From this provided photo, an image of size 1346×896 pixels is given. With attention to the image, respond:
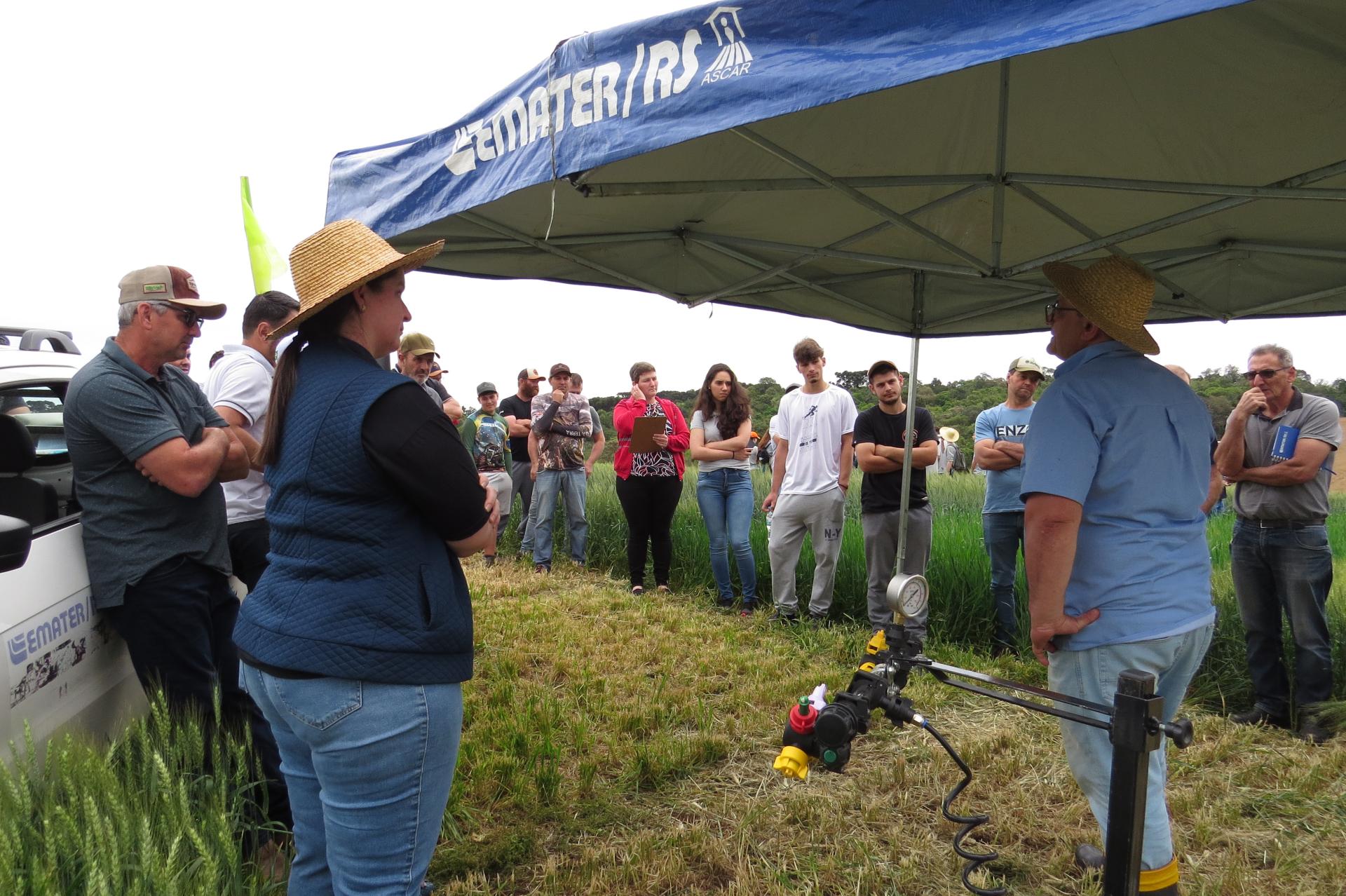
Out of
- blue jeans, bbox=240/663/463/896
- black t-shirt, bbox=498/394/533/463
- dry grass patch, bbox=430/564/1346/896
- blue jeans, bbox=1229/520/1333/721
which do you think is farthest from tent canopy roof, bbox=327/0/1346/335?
black t-shirt, bbox=498/394/533/463

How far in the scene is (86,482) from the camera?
8.88 ft

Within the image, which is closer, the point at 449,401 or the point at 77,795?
the point at 77,795

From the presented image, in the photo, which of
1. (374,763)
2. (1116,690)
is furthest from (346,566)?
(1116,690)

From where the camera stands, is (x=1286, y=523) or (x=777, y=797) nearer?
(x=777, y=797)

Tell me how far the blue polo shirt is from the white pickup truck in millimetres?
2532

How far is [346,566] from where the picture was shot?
1.67 m

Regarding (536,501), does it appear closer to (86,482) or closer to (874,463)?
(874,463)

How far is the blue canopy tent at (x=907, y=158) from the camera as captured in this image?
2.00 m

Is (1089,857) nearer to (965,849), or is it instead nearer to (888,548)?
(965,849)

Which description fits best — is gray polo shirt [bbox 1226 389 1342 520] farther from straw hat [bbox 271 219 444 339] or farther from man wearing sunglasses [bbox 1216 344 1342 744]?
straw hat [bbox 271 219 444 339]

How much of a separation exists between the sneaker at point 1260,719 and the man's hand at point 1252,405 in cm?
159

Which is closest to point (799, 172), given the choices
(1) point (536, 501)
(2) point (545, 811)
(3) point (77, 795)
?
(2) point (545, 811)

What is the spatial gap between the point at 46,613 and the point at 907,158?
11.0 feet

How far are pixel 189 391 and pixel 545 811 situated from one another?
2132 millimetres
